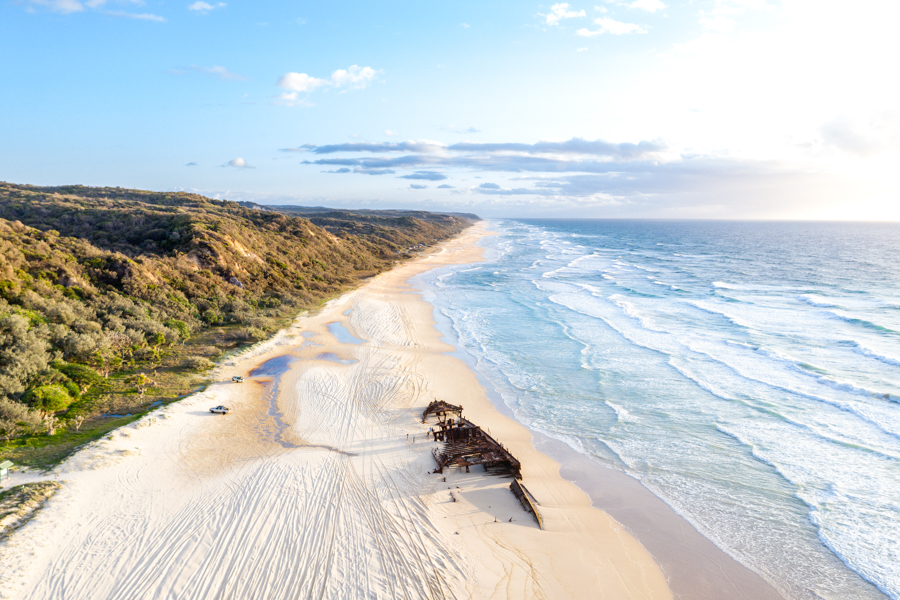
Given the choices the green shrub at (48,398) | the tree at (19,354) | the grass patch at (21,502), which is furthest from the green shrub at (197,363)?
the grass patch at (21,502)

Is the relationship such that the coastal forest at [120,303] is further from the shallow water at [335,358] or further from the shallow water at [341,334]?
the shallow water at [335,358]

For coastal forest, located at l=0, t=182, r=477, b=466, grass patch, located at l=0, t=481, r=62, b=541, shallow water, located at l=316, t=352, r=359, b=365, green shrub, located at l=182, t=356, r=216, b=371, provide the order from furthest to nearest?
shallow water, located at l=316, t=352, r=359, b=365
green shrub, located at l=182, t=356, r=216, b=371
coastal forest, located at l=0, t=182, r=477, b=466
grass patch, located at l=0, t=481, r=62, b=541

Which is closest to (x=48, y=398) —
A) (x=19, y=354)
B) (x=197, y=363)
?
(x=19, y=354)

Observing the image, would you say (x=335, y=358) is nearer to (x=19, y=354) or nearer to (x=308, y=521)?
(x=19, y=354)

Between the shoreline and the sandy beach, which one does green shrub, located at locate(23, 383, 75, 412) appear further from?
the shoreline

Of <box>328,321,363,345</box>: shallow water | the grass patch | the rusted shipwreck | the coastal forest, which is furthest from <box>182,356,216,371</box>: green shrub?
the rusted shipwreck

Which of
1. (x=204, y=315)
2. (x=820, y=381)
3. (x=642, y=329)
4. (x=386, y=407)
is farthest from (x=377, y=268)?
(x=820, y=381)
